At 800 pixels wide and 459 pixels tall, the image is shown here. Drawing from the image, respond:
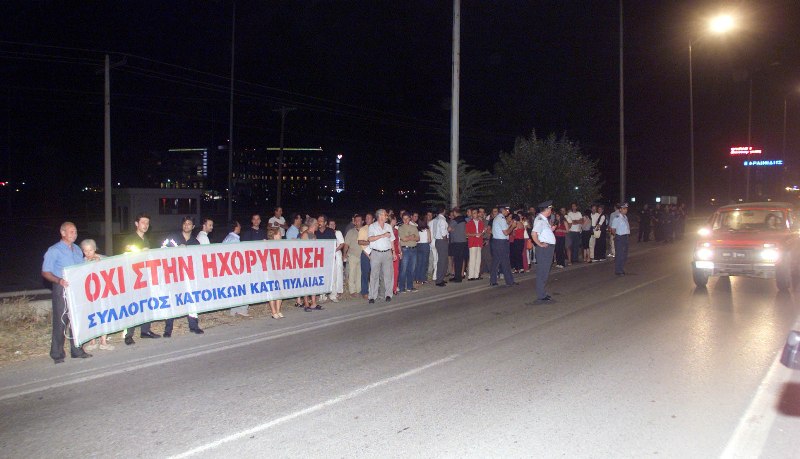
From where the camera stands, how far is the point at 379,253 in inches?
500

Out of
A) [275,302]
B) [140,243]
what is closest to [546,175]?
[275,302]

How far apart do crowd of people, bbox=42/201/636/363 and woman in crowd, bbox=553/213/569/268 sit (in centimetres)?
3

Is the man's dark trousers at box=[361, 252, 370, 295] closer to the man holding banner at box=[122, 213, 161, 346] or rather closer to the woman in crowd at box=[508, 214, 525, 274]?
the man holding banner at box=[122, 213, 161, 346]

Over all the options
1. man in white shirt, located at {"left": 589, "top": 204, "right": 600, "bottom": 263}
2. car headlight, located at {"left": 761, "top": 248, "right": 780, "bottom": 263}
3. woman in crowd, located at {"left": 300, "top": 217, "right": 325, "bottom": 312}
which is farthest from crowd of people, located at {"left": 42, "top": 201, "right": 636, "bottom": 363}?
car headlight, located at {"left": 761, "top": 248, "right": 780, "bottom": 263}

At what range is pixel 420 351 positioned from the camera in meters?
8.35

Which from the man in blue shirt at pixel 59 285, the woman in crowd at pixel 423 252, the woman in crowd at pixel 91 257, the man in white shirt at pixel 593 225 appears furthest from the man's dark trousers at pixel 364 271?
the man in white shirt at pixel 593 225

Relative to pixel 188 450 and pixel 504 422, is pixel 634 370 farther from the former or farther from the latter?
pixel 188 450

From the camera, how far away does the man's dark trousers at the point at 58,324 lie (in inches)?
318

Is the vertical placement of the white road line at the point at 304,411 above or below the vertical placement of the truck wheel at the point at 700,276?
below

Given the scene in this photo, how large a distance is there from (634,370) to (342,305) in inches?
262

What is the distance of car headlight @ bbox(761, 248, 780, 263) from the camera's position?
41.6 feet

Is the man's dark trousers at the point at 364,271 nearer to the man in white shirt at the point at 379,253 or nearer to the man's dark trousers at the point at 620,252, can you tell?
the man in white shirt at the point at 379,253

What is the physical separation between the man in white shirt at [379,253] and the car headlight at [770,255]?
759cm

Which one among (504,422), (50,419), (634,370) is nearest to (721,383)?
(634,370)
